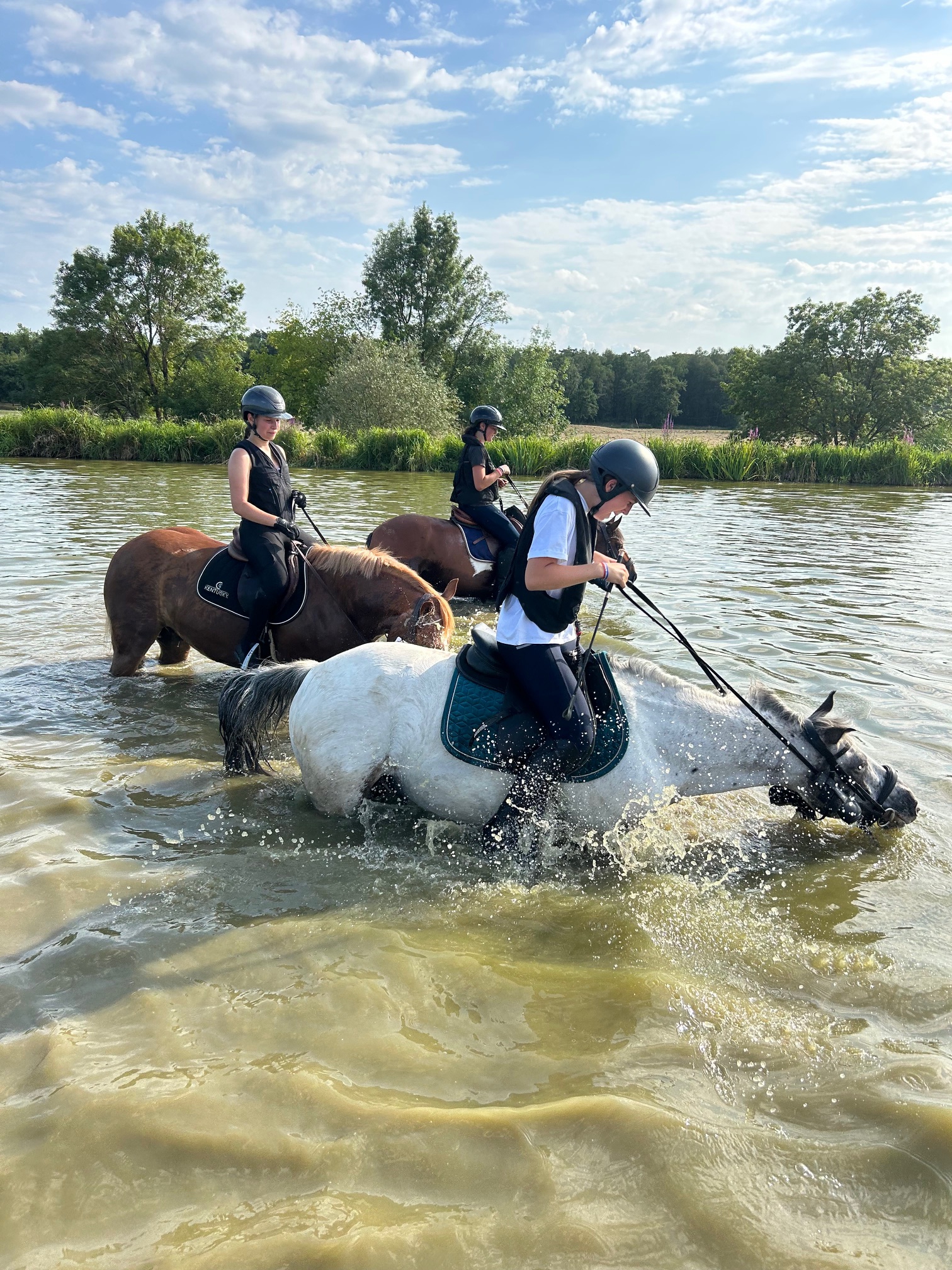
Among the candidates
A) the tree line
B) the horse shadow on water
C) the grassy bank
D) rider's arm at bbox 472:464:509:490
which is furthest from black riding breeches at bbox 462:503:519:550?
the tree line

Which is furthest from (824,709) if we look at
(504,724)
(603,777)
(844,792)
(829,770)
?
(504,724)

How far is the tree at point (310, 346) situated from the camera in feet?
189

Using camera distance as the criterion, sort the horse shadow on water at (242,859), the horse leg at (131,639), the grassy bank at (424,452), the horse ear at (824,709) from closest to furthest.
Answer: the horse shadow on water at (242,859) → the horse ear at (824,709) → the horse leg at (131,639) → the grassy bank at (424,452)

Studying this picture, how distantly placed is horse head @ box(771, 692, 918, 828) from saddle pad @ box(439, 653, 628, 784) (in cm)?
109

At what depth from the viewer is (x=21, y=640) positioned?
8.34 metres

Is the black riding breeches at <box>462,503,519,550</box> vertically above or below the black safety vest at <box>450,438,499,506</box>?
below

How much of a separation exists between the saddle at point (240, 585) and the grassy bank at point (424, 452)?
71.1 ft

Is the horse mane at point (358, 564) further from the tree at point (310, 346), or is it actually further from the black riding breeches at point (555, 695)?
the tree at point (310, 346)

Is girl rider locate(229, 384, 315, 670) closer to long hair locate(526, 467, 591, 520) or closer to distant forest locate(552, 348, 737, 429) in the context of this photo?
long hair locate(526, 467, 591, 520)

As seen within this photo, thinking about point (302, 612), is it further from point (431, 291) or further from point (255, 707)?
point (431, 291)

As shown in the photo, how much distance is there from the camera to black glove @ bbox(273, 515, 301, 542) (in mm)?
6336

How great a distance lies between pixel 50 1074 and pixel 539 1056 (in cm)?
168

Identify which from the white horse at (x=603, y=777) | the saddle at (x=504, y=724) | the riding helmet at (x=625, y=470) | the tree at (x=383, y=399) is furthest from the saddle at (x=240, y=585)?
the tree at (x=383, y=399)

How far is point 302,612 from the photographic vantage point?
6449mm
